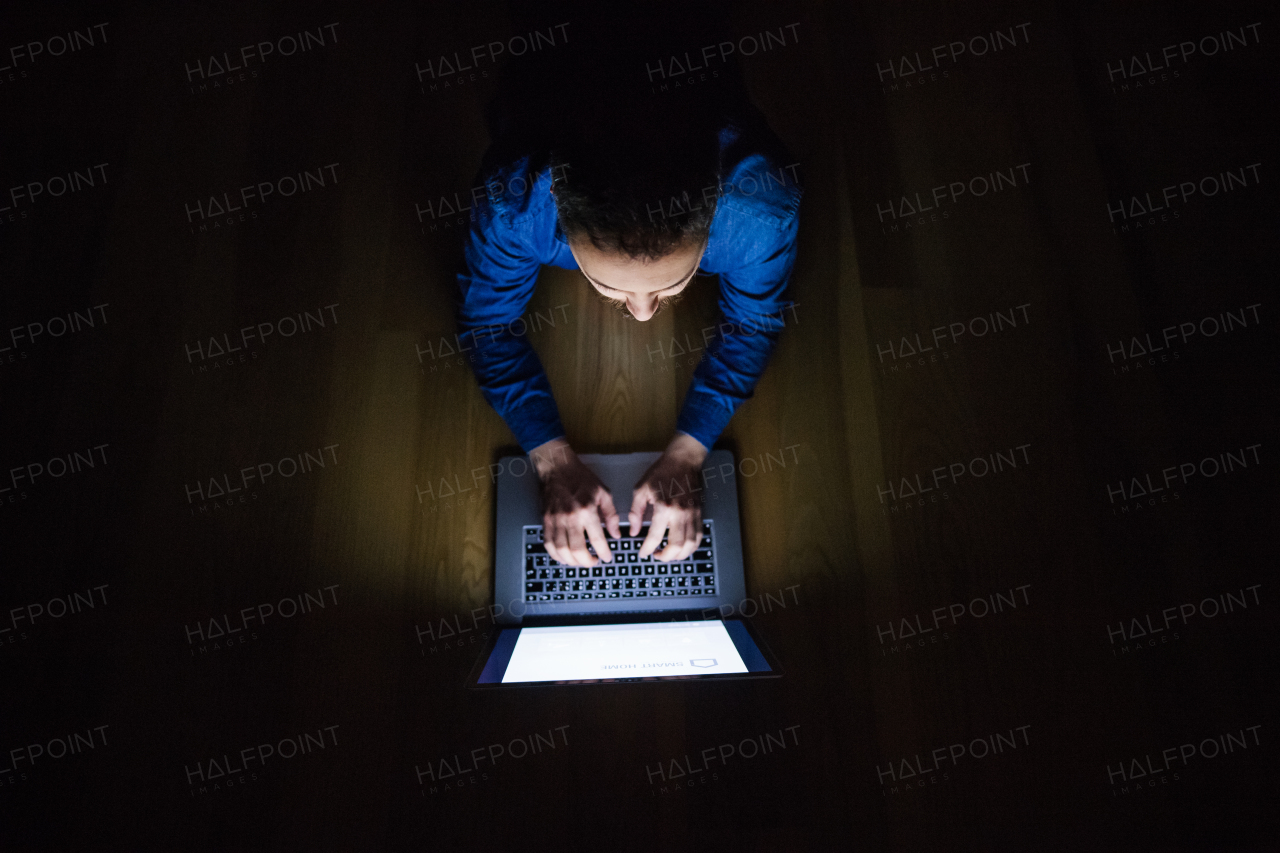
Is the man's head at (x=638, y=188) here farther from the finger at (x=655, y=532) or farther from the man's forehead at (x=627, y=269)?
the finger at (x=655, y=532)

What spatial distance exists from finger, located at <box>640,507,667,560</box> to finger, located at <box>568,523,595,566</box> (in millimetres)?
81

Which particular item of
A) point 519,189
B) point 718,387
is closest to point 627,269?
point 519,189

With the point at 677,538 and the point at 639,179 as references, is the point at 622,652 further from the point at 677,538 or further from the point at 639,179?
the point at 639,179

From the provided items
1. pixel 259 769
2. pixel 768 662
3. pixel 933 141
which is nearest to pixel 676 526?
pixel 768 662

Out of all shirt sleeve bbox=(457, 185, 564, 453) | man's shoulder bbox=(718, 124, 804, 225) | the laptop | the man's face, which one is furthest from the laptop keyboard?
man's shoulder bbox=(718, 124, 804, 225)

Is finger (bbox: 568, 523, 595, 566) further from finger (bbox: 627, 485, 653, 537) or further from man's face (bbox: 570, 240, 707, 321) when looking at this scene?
man's face (bbox: 570, 240, 707, 321)

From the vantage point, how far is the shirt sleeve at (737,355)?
1.01 metres

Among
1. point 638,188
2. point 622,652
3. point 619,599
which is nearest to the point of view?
point 638,188

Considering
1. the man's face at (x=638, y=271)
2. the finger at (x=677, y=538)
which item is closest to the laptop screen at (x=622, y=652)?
the finger at (x=677, y=538)

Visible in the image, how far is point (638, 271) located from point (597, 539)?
0.41m

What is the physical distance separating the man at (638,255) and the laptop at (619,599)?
0.03m

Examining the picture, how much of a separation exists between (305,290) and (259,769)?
81cm

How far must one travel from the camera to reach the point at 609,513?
961mm

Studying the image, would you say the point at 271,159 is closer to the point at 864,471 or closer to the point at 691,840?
the point at 864,471
